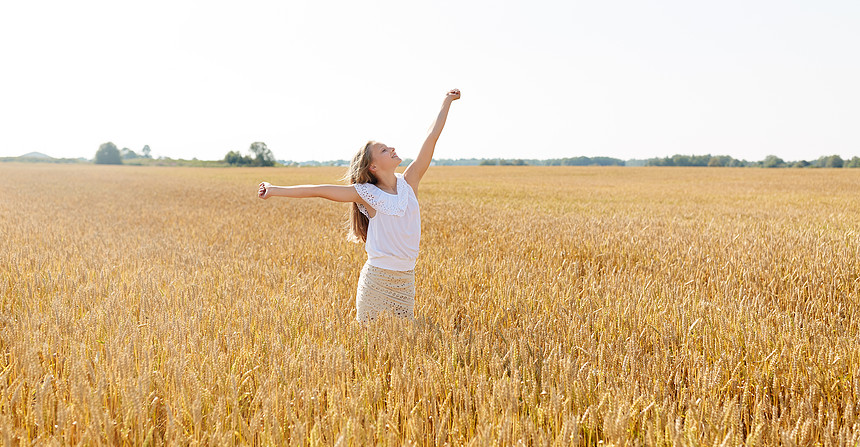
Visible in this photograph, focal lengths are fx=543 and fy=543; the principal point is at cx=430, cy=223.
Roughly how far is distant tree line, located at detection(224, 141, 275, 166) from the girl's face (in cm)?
11114

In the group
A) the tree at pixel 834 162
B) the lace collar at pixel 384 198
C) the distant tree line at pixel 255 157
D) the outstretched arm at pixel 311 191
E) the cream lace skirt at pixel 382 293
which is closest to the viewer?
the outstretched arm at pixel 311 191

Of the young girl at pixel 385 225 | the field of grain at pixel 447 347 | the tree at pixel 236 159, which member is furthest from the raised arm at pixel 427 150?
the tree at pixel 236 159

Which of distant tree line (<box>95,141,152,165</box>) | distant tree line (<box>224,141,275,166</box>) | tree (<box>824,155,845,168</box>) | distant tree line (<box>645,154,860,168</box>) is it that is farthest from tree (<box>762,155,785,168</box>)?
distant tree line (<box>95,141,152,165</box>)

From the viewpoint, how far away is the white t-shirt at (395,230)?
Result: 11.4 feet

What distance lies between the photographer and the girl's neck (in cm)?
349

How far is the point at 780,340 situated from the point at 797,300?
1906 millimetres

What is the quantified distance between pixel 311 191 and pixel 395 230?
642 mm

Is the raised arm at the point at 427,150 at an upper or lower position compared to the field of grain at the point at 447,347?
upper

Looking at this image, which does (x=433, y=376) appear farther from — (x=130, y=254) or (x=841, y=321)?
(x=130, y=254)

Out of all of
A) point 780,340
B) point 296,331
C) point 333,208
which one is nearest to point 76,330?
point 296,331

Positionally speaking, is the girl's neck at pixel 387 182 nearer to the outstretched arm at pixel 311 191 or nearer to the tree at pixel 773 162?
the outstretched arm at pixel 311 191

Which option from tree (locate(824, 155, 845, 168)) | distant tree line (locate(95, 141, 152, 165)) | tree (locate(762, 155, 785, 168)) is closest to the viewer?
tree (locate(762, 155, 785, 168))

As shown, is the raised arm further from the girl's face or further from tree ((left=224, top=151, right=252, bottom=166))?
tree ((left=224, top=151, right=252, bottom=166))

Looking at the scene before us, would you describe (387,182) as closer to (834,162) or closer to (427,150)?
(427,150)
